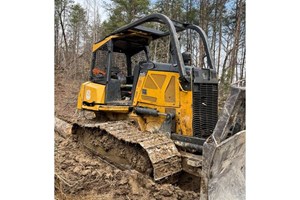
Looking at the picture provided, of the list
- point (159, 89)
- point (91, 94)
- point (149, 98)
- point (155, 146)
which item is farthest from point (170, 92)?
point (91, 94)

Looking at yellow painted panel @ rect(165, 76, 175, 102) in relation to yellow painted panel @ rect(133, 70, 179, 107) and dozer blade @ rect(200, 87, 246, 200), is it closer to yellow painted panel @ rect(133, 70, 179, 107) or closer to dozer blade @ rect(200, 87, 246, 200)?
yellow painted panel @ rect(133, 70, 179, 107)

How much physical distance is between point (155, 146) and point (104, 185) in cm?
50

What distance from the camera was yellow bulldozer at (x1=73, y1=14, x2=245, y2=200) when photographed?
5.48 ft

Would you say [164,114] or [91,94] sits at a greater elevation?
[91,94]

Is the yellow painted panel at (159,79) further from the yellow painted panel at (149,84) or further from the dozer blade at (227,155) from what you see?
the dozer blade at (227,155)

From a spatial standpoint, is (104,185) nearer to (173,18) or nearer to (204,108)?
(204,108)

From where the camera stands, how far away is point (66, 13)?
1.94 m

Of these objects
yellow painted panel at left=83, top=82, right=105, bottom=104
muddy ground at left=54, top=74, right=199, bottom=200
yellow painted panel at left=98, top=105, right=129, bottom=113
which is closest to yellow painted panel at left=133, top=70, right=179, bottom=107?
yellow painted panel at left=98, top=105, right=129, bottom=113

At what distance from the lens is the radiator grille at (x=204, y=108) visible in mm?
2414

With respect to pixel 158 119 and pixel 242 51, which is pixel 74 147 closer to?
pixel 158 119

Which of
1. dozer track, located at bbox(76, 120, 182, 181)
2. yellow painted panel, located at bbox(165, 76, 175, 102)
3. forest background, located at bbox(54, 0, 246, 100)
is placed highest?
forest background, located at bbox(54, 0, 246, 100)

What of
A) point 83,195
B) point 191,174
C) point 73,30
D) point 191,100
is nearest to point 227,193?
point 191,174

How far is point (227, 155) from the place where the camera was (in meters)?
1.69

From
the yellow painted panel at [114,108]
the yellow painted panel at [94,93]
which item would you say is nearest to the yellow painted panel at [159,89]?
the yellow painted panel at [114,108]
